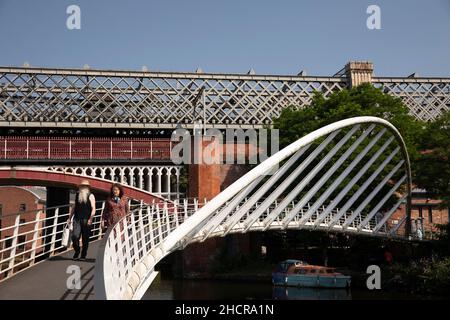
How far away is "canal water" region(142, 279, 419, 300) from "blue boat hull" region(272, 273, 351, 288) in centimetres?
29

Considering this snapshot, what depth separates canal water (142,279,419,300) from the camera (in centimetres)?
2738

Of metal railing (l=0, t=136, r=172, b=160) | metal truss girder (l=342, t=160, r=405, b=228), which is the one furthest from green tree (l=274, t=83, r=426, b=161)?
metal railing (l=0, t=136, r=172, b=160)

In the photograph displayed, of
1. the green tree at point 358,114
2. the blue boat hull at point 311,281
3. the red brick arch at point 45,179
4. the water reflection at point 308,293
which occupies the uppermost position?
the green tree at point 358,114

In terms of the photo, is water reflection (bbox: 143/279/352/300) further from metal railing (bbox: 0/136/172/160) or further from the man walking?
the man walking

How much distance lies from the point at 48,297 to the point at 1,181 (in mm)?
23623

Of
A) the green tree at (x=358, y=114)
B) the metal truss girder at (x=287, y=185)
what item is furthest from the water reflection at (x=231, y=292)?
the green tree at (x=358, y=114)

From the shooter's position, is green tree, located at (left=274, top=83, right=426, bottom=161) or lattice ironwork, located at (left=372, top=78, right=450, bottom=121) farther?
→ lattice ironwork, located at (left=372, top=78, right=450, bottom=121)

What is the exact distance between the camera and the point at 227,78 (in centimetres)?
5306

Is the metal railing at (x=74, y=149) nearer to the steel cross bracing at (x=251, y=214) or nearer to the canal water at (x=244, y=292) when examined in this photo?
the canal water at (x=244, y=292)

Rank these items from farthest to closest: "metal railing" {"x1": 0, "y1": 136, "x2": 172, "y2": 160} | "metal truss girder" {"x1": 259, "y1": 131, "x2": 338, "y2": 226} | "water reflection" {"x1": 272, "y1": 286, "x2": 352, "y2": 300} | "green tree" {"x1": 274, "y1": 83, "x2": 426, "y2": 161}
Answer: "metal railing" {"x1": 0, "y1": 136, "x2": 172, "y2": 160}
"green tree" {"x1": 274, "y1": 83, "x2": 426, "y2": 161}
"water reflection" {"x1": 272, "y1": 286, "x2": 352, "y2": 300}
"metal truss girder" {"x1": 259, "y1": 131, "x2": 338, "y2": 226}

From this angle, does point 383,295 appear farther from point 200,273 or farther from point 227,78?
point 227,78

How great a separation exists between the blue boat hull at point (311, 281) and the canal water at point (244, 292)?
29cm

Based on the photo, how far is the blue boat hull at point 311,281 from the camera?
2992 cm

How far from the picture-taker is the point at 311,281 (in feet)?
101
